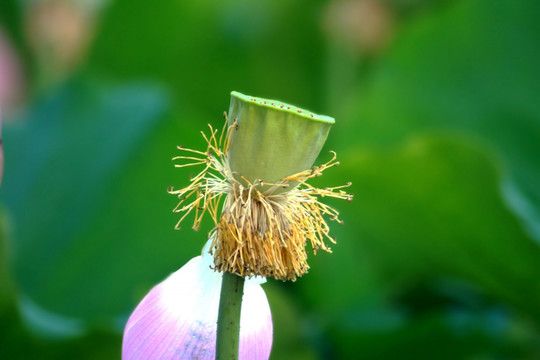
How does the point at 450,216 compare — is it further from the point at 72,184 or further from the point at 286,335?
the point at 72,184

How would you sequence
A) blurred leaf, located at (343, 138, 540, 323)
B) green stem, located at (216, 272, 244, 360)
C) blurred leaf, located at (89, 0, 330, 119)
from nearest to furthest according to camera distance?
green stem, located at (216, 272, 244, 360)
blurred leaf, located at (343, 138, 540, 323)
blurred leaf, located at (89, 0, 330, 119)

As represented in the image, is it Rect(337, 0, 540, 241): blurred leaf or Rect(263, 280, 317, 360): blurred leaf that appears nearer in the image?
Rect(263, 280, 317, 360): blurred leaf

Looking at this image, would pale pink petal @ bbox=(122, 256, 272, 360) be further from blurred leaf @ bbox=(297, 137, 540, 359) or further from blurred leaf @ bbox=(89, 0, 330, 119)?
blurred leaf @ bbox=(89, 0, 330, 119)

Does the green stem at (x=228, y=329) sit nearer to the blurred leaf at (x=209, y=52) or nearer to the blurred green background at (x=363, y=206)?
the blurred green background at (x=363, y=206)

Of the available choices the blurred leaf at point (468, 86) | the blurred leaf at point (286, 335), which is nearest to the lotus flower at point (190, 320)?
the blurred leaf at point (286, 335)

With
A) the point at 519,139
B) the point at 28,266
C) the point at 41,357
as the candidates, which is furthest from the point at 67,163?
the point at 519,139

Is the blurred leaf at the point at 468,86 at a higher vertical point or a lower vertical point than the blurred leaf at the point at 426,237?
higher

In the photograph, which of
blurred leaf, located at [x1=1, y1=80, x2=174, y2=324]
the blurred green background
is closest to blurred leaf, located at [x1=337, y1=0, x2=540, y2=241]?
the blurred green background
